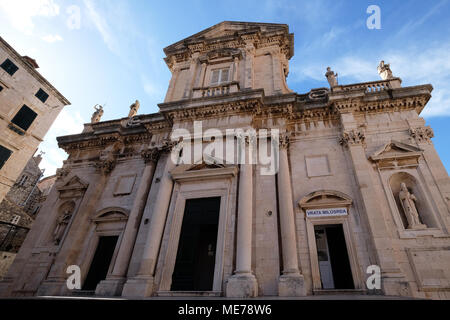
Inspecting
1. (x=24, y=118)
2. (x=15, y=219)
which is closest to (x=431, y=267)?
(x=24, y=118)

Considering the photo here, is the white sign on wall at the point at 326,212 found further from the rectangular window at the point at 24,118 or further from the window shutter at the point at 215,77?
the rectangular window at the point at 24,118

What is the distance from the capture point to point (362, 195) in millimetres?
9508

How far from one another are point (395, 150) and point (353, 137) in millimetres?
1797

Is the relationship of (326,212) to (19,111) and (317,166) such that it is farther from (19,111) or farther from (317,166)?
(19,111)

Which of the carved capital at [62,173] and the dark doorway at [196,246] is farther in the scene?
the carved capital at [62,173]

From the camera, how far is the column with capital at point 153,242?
29.1 ft

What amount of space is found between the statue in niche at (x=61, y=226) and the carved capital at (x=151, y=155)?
5532 millimetres

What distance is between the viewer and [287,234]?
905 centimetres

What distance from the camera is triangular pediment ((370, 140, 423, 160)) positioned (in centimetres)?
1009

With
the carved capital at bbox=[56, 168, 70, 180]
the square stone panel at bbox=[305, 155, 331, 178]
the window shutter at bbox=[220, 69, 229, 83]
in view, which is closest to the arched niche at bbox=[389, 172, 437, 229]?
the square stone panel at bbox=[305, 155, 331, 178]

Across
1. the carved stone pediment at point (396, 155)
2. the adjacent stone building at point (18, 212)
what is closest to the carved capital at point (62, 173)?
the adjacent stone building at point (18, 212)
